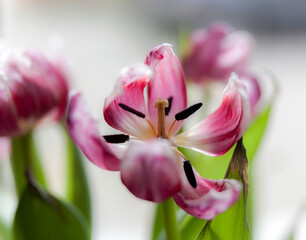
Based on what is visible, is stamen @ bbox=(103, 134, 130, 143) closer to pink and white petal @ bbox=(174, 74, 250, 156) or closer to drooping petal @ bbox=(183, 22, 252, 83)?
pink and white petal @ bbox=(174, 74, 250, 156)

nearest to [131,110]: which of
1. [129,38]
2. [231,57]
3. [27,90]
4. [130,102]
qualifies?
[130,102]

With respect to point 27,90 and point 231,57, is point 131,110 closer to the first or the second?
point 27,90

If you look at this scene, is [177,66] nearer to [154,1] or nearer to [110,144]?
[110,144]

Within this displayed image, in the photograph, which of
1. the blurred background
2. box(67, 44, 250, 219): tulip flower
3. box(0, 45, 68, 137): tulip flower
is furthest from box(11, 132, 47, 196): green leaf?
the blurred background

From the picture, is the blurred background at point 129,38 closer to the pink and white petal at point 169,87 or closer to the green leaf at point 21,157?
the green leaf at point 21,157

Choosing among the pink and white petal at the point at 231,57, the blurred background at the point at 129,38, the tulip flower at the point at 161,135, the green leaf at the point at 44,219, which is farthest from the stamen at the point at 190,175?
the blurred background at the point at 129,38

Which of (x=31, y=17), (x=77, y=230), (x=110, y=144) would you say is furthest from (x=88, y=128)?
(x=31, y=17)
